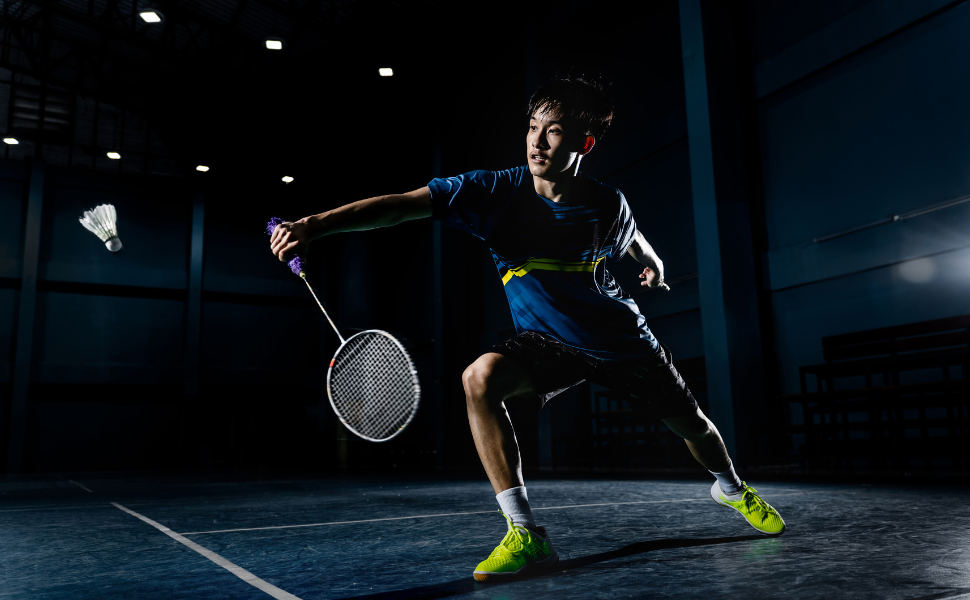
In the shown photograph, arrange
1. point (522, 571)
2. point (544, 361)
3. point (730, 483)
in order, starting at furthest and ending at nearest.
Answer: point (730, 483)
point (544, 361)
point (522, 571)

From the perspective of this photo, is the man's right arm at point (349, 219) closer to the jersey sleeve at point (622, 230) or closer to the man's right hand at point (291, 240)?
the man's right hand at point (291, 240)

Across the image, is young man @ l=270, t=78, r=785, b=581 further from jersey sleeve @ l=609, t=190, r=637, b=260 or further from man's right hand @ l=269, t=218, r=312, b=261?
man's right hand @ l=269, t=218, r=312, b=261

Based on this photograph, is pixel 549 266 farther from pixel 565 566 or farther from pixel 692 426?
pixel 565 566

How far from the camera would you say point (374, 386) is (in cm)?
362

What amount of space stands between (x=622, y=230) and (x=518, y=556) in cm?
116

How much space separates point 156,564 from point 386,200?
1.31 m

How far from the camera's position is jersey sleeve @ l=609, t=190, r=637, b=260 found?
2.44 meters

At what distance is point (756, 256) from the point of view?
346 inches

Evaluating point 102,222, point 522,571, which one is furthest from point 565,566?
point 102,222

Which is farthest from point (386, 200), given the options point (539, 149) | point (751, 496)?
point (751, 496)

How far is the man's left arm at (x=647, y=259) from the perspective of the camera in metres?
2.75

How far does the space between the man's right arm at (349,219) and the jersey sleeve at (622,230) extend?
26.1 inches

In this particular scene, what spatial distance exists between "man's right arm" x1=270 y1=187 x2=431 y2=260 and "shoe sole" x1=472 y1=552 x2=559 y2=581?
0.95 m

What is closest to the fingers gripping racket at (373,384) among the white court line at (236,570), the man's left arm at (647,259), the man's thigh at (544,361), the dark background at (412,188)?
the white court line at (236,570)
